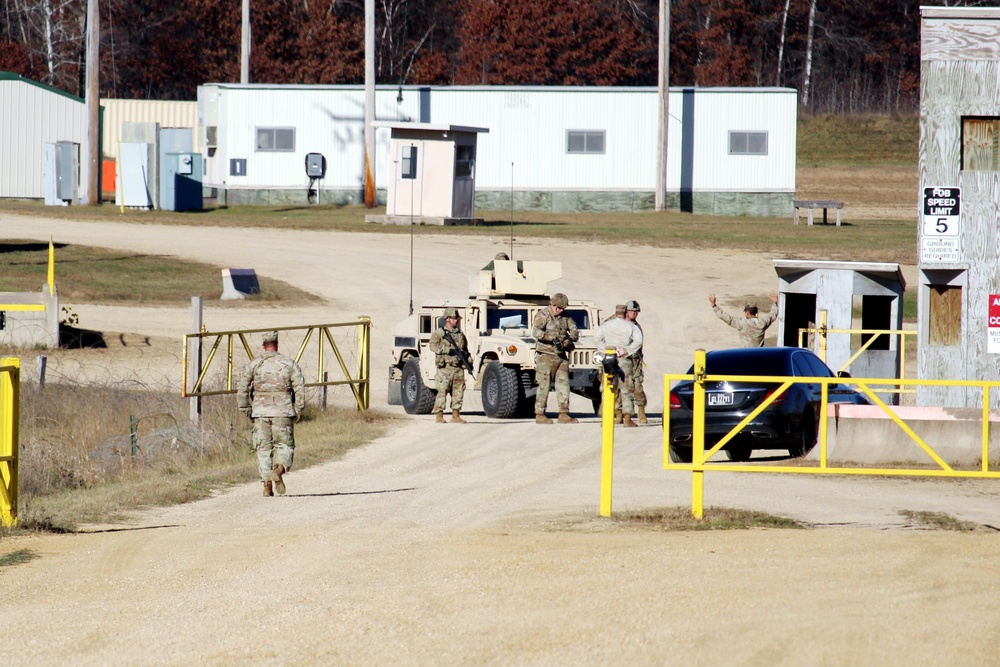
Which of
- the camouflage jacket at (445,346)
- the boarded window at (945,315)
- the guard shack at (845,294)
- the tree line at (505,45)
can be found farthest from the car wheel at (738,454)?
the tree line at (505,45)

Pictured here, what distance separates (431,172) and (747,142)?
33.9ft

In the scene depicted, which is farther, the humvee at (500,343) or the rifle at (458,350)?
the humvee at (500,343)

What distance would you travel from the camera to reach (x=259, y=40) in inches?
2694

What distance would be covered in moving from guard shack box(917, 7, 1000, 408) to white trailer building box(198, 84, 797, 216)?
27930mm

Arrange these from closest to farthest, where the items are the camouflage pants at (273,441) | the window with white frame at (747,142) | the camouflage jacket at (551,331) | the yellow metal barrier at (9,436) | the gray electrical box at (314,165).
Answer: the yellow metal barrier at (9,436), the camouflage pants at (273,441), the camouflage jacket at (551,331), the window with white frame at (747,142), the gray electrical box at (314,165)

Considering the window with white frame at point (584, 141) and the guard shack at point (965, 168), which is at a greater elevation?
the window with white frame at point (584, 141)

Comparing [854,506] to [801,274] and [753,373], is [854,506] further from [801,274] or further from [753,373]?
[801,274]

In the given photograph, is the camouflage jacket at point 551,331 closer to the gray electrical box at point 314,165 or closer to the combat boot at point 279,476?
the combat boot at point 279,476

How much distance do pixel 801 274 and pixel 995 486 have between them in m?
7.33

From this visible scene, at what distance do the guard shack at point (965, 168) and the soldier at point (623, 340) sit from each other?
13.0 ft

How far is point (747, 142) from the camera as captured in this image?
138 ft

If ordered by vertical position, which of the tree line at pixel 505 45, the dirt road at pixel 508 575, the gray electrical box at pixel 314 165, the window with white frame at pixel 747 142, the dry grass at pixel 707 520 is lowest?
the dirt road at pixel 508 575

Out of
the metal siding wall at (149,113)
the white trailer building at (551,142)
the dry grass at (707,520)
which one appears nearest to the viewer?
the dry grass at (707,520)

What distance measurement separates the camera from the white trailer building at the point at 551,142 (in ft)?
138
